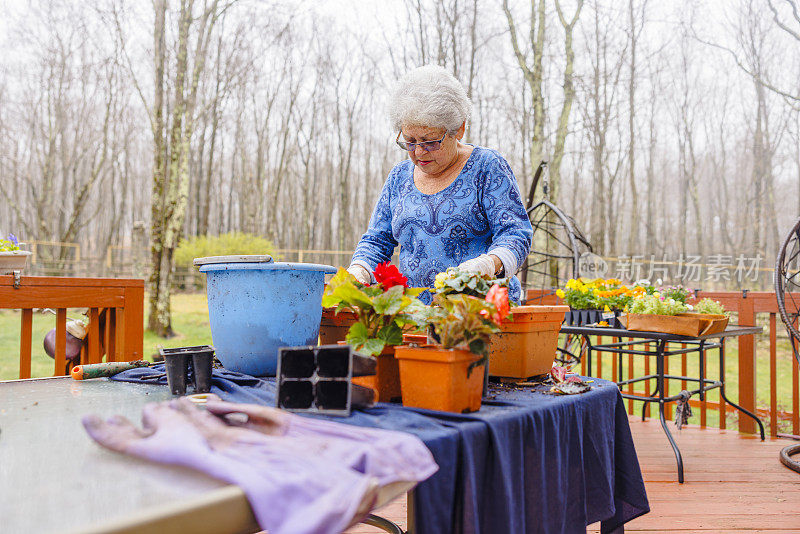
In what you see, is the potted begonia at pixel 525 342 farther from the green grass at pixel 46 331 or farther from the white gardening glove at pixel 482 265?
the green grass at pixel 46 331

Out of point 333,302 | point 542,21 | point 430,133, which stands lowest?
point 333,302

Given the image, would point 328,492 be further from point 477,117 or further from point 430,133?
point 477,117

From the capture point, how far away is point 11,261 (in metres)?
2.38

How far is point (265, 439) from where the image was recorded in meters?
0.75

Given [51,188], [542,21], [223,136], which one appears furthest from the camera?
[223,136]

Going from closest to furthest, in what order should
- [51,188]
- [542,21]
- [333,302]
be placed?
[333,302] < [542,21] < [51,188]

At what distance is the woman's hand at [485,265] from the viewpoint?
139 centimetres

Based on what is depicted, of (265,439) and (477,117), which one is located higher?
(477,117)

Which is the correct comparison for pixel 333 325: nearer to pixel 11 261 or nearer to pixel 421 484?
pixel 421 484

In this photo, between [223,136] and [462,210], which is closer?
[462,210]

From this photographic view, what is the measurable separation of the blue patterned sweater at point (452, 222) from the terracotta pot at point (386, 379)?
53 cm

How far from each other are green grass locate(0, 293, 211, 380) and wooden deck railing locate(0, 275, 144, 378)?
11.5 feet

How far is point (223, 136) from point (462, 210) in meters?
18.4

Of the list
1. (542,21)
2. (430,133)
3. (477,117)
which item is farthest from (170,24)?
(430,133)
